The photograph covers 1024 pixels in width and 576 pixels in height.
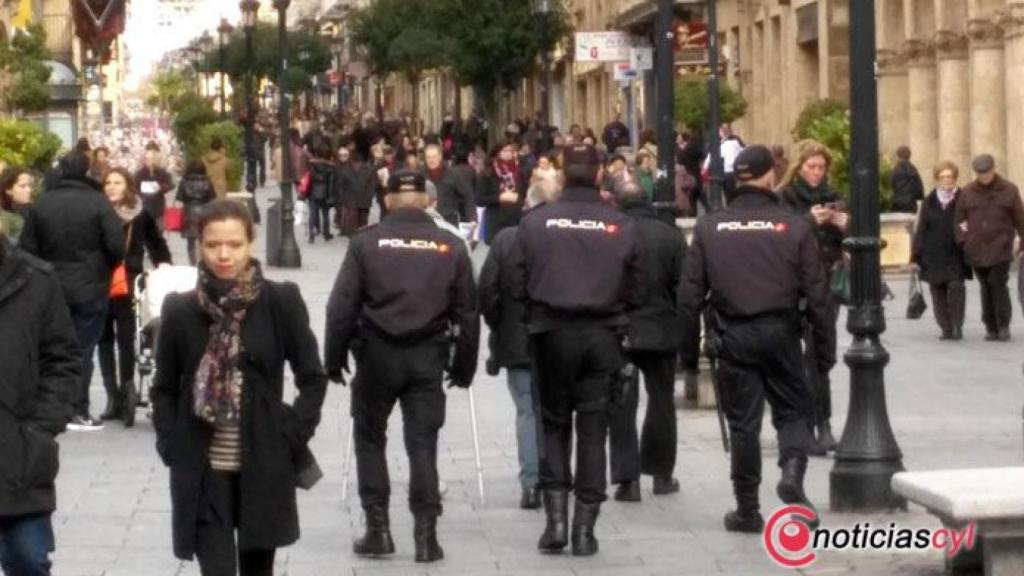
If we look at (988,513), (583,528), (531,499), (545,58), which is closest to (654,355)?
(531,499)

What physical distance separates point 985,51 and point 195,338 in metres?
26.0

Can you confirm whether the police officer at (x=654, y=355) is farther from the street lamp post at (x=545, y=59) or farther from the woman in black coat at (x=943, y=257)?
the street lamp post at (x=545, y=59)

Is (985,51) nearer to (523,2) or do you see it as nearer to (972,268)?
(972,268)

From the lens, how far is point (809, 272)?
38.7 feet

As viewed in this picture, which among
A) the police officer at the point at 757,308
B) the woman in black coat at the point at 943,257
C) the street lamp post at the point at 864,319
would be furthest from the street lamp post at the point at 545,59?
the police officer at the point at 757,308

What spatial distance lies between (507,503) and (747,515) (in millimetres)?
1789

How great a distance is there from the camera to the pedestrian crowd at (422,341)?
341 inches

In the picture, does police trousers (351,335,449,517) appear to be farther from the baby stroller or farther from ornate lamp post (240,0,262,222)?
ornate lamp post (240,0,262,222)

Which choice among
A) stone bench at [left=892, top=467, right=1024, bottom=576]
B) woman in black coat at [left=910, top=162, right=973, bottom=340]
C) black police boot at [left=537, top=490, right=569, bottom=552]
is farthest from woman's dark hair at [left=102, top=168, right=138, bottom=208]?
stone bench at [left=892, top=467, right=1024, bottom=576]

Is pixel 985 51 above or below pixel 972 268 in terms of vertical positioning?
above

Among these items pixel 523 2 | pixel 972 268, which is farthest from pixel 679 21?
pixel 972 268

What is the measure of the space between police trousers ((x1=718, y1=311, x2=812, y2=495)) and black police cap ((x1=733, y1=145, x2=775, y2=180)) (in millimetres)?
698

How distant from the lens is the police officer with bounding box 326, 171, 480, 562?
37.6ft

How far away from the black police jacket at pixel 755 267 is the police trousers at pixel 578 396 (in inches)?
21.7
